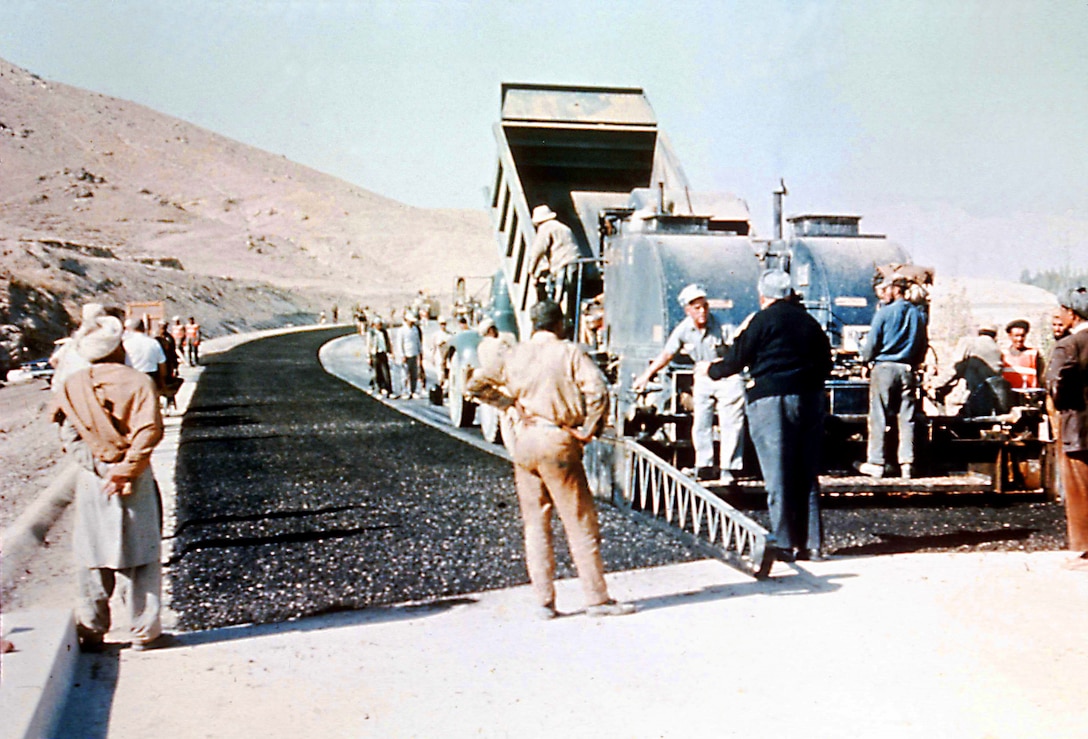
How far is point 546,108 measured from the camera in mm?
13570

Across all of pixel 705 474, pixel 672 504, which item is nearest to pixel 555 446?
pixel 672 504

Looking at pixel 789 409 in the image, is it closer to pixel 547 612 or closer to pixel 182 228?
pixel 547 612

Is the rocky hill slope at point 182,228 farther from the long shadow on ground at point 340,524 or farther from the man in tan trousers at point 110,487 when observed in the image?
the man in tan trousers at point 110,487

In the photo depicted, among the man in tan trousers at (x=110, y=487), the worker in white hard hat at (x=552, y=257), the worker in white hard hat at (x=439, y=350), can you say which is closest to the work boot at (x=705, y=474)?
the worker in white hard hat at (x=552, y=257)

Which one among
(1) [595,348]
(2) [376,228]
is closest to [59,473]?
(1) [595,348]

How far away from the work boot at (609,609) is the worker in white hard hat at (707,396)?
2.69 meters

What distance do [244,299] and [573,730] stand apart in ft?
226

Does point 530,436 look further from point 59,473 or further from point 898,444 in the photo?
point 59,473

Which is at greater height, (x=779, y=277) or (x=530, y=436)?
(x=779, y=277)

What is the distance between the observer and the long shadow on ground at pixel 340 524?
6930mm

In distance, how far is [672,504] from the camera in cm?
841

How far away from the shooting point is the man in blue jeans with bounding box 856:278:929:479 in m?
8.88

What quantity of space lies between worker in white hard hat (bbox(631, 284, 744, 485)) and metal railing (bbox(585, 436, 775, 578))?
13.6 inches

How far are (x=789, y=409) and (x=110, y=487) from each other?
12.4 ft
